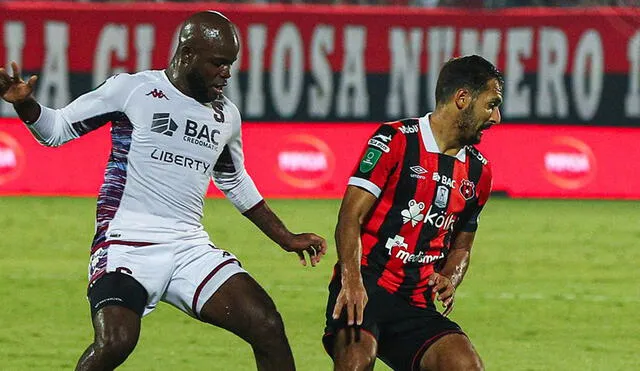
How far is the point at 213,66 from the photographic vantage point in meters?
6.75

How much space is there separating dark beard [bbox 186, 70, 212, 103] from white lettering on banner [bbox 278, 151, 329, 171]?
11044 millimetres

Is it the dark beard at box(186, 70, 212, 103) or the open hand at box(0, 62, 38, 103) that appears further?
the dark beard at box(186, 70, 212, 103)

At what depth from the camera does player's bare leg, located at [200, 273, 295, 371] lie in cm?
666

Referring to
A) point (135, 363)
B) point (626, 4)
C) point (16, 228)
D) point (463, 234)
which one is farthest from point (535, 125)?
point (463, 234)

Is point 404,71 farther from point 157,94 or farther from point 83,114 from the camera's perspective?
point 83,114

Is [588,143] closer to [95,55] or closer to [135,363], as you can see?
[95,55]

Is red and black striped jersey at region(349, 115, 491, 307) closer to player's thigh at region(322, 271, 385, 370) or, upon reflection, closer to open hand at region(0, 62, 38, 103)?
player's thigh at region(322, 271, 385, 370)

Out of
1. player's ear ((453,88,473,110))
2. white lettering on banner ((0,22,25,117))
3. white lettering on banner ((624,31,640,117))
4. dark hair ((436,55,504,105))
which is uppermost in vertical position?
dark hair ((436,55,504,105))

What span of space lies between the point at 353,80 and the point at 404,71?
66 cm

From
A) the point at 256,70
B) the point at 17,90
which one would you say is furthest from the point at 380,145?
the point at 256,70

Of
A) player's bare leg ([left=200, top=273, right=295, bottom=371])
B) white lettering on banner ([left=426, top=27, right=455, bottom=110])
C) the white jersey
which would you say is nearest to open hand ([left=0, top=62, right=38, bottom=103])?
the white jersey

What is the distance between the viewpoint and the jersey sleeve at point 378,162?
6.32m

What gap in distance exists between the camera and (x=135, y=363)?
872 cm

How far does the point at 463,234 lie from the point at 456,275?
0.24 meters
